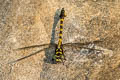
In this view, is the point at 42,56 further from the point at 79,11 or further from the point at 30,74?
the point at 79,11

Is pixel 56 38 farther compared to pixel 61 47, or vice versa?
pixel 56 38

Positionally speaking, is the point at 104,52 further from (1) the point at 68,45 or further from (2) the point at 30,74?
(2) the point at 30,74

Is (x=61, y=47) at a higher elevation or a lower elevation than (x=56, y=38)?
lower

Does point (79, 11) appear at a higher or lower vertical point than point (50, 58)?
higher

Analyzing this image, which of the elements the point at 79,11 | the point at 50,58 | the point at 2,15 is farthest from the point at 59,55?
the point at 2,15

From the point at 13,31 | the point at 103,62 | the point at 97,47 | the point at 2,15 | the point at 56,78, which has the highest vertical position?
the point at 2,15

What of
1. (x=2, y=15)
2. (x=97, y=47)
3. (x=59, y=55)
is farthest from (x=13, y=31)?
(x=97, y=47)
